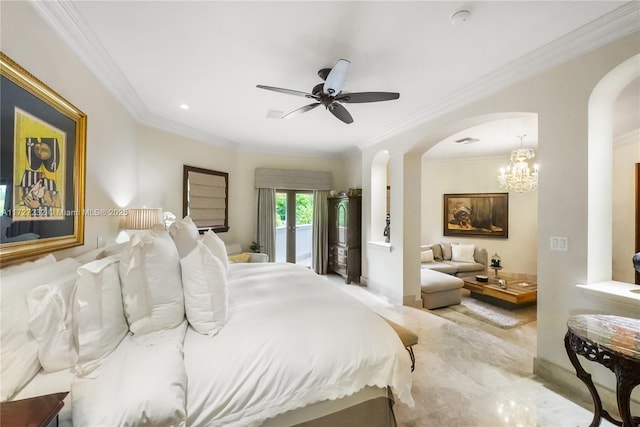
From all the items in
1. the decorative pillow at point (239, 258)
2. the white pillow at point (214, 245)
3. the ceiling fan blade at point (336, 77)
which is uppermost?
the ceiling fan blade at point (336, 77)

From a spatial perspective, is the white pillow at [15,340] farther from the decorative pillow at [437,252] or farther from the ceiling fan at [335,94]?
the decorative pillow at [437,252]

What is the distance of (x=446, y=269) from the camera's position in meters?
4.80

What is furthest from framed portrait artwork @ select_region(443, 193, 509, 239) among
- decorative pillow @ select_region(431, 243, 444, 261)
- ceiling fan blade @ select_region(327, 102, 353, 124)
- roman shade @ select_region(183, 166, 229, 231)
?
roman shade @ select_region(183, 166, 229, 231)

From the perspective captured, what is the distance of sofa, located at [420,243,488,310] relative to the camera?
379 cm

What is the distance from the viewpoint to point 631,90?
2443mm

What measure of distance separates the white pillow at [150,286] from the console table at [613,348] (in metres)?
2.32

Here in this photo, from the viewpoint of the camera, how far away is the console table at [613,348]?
52.0 inches

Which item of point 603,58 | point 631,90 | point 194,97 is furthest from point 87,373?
point 631,90

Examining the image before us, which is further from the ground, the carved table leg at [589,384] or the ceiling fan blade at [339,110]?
the ceiling fan blade at [339,110]

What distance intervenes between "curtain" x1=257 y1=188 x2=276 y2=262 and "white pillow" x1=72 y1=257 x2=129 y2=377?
3789mm

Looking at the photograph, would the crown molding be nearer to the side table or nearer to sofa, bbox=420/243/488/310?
sofa, bbox=420/243/488/310

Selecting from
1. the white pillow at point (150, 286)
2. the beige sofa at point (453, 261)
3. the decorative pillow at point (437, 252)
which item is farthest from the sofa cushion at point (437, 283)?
the white pillow at point (150, 286)

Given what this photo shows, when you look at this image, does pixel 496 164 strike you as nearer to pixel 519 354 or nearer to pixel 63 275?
pixel 519 354

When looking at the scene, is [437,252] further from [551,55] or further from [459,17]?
[459,17]
